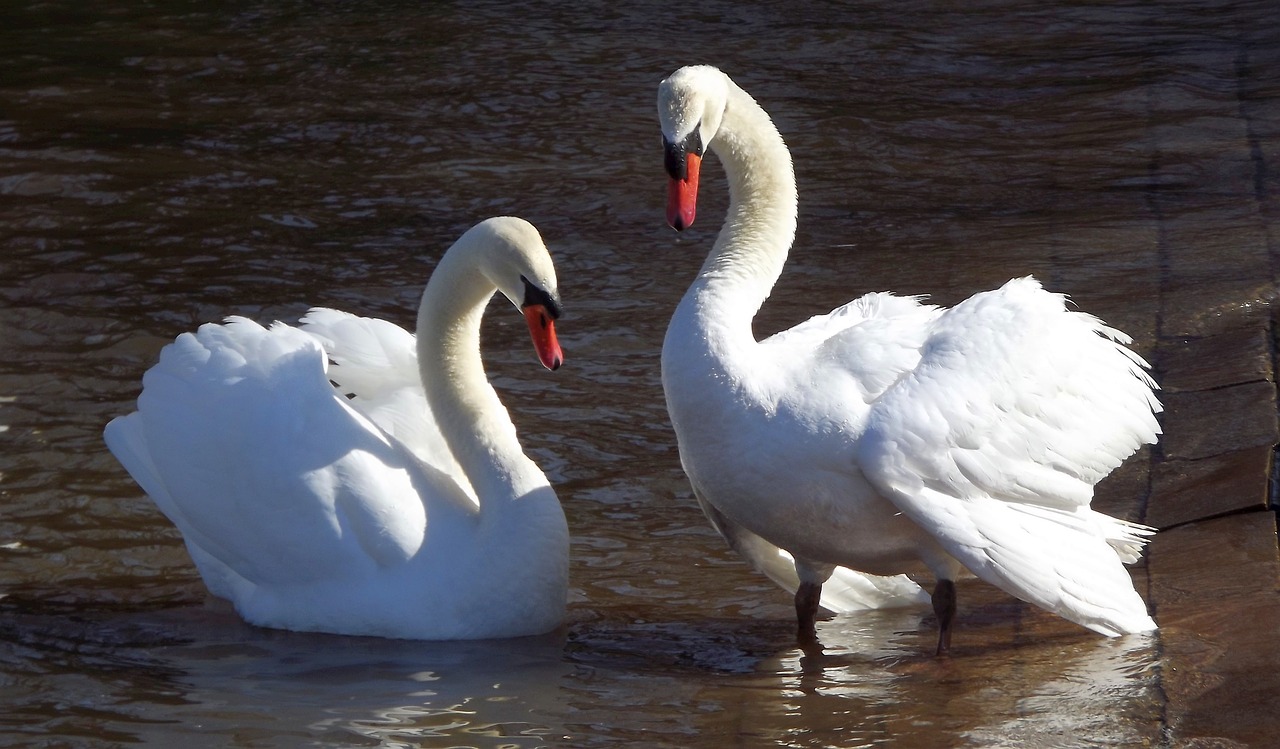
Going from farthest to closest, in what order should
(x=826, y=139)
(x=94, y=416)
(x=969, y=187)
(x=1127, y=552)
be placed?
(x=826, y=139)
(x=969, y=187)
(x=94, y=416)
(x=1127, y=552)

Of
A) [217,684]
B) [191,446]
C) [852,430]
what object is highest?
[852,430]

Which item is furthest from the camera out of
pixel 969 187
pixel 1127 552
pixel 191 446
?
pixel 969 187

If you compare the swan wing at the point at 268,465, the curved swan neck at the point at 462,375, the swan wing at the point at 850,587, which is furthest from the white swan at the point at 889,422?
the swan wing at the point at 268,465

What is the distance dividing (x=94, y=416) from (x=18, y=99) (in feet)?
18.9

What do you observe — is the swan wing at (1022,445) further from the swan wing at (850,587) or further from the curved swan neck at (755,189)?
the swan wing at (850,587)

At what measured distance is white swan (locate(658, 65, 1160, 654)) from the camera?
4.56 m

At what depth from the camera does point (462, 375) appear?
553 cm

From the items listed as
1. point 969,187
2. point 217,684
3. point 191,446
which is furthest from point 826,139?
point 217,684

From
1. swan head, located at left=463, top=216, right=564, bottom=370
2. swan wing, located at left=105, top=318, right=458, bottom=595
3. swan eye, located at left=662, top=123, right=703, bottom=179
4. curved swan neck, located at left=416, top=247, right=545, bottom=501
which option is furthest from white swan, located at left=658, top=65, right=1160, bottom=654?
swan wing, located at left=105, top=318, right=458, bottom=595

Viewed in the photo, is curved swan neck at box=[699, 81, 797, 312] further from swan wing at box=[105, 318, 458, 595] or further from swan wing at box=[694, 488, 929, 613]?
swan wing at box=[105, 318, 458, 595]

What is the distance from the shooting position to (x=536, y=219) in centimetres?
955

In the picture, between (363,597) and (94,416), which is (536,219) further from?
(363,597)

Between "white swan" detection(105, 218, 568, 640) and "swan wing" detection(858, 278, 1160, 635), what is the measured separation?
125 centimetres

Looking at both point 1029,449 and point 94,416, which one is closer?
point 1029,449
